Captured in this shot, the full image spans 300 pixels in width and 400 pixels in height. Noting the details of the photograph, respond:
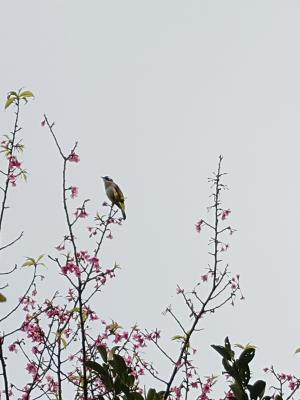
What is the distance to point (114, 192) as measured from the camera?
6.08 meters

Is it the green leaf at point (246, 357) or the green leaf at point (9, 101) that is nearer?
the green leaf at point (246, 357)

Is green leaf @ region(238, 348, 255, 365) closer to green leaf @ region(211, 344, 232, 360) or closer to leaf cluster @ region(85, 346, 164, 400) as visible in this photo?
green leaf @ region(211, 344, 232, 360)

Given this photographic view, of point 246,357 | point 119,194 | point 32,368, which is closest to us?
point 246,357

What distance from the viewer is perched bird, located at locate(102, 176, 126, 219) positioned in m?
5.86

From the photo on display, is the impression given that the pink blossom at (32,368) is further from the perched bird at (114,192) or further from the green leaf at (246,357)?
the green leaf at (246,357)

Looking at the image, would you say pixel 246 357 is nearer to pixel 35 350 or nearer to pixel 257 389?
pixel 257 389

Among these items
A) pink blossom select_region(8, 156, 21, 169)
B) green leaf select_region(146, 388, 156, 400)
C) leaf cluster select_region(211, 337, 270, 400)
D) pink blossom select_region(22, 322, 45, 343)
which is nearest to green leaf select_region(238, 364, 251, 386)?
leaf cluster select_region(211, 337, 270, 400)

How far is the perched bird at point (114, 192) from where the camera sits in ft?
19.2

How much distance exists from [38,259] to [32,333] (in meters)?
0.64

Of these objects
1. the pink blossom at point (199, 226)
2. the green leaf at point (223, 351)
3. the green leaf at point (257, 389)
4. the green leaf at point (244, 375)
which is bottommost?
the green leaf at point (257, 389)

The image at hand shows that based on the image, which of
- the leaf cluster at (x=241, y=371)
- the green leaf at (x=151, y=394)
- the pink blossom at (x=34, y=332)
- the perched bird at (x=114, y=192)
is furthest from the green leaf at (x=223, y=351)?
the perched bird at (x=114, y=192)

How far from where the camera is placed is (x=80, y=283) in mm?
4137

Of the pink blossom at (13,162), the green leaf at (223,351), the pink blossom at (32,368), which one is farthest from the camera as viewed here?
the pink blossom at (13,162)

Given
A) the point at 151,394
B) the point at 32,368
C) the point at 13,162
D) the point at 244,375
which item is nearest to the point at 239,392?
the point at 244,375
